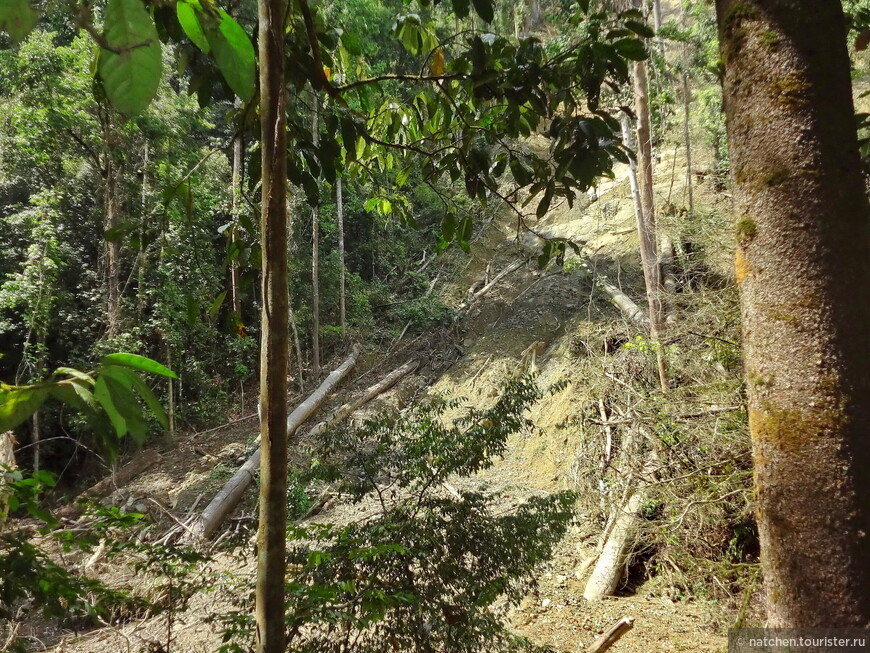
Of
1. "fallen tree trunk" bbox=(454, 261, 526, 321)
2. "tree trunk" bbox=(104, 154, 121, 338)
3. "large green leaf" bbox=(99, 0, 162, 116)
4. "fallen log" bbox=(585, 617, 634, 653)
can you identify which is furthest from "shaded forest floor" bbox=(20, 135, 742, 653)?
"tree trunk" bbox=(104, 154, 121, 338)

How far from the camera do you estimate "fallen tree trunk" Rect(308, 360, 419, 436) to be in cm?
959

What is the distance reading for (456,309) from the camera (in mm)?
12477

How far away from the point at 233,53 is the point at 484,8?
0.96 metres

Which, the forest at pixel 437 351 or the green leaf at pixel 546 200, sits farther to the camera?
the green leaf at pixel 546 200

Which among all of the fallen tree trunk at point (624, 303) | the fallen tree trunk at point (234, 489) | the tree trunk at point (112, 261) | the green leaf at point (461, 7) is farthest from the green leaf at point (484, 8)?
the tree trunk at point (112, 261)

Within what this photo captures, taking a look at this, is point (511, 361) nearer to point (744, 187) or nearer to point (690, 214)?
point (690, 214)

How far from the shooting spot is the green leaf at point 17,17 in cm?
38

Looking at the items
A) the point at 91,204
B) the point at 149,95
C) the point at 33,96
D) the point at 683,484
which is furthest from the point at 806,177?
the point at 91,204

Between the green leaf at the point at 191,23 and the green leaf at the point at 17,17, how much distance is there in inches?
4.4

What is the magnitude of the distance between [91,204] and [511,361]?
9226 mm

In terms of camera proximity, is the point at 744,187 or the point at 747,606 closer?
the point at 744,187

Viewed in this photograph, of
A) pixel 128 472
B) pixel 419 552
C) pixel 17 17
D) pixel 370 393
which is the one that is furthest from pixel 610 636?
pixel 128 472

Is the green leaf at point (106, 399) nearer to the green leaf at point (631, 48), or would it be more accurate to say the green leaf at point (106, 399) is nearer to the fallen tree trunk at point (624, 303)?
the green leaf at point (631, 48)

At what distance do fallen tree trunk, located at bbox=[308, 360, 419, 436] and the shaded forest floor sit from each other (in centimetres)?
30
